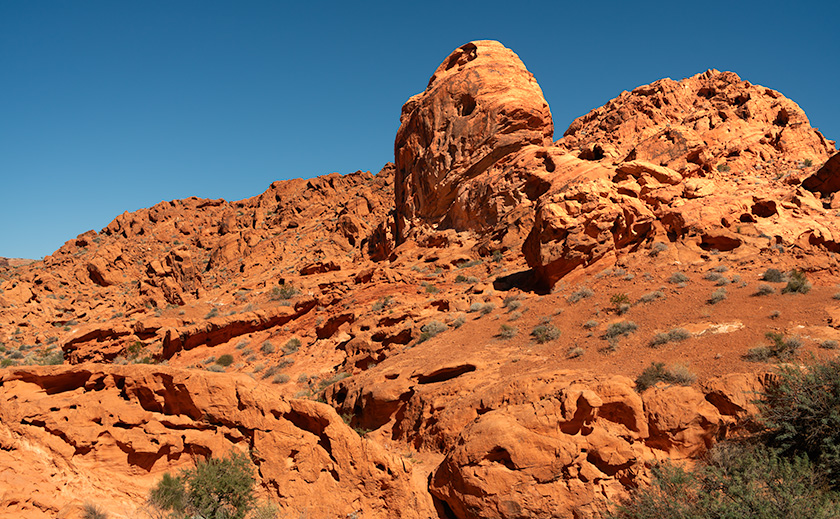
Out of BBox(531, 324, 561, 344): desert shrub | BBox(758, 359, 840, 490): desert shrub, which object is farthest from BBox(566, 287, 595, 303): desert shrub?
BBox(758, 359, 840, 490): desert shrub

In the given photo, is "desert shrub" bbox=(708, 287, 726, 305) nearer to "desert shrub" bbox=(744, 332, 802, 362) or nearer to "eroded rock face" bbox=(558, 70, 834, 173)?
"desert shrub" bbox=(744, 332, 802, 362)

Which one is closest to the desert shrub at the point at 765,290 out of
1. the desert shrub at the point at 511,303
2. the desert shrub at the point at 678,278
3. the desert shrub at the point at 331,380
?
the desert shrub at the point at 678,278

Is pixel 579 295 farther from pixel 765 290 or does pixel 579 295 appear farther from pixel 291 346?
pixel 291 346

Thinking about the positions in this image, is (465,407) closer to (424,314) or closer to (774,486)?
(774,486)

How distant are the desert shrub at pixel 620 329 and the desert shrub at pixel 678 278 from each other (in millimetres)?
3079

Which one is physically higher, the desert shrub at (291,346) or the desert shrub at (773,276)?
the desert shrub at (291,346)

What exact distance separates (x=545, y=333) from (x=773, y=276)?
6084mm

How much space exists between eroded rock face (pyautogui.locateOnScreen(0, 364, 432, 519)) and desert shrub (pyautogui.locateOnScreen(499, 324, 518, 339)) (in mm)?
5884

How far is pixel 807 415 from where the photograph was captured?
706 cm

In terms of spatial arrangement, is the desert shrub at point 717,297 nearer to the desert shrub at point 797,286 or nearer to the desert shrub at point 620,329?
the desert shrub at point 797,286

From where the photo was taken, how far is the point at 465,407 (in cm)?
988

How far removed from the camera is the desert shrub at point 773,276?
1258 cm

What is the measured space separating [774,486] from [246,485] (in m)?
7.07

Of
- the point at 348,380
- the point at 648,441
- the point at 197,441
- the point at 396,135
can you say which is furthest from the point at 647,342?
the point at 396,135
